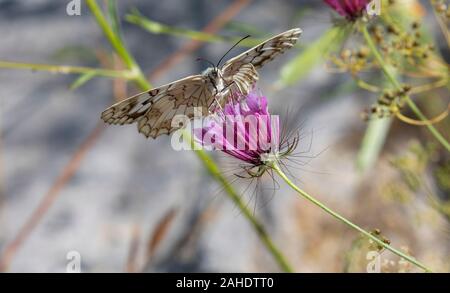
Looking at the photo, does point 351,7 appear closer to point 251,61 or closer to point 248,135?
point 251,61

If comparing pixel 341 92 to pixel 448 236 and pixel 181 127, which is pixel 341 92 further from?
pixel 181 127

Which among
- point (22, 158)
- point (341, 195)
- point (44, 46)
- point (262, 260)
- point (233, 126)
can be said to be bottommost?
point (233, 126)

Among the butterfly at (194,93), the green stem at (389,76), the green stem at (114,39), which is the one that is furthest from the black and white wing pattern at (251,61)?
the green stem at (114,39)

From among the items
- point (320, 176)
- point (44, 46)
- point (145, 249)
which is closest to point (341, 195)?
point (320, 176)

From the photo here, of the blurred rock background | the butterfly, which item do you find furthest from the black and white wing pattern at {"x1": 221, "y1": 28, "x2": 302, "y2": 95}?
the blurred rock background

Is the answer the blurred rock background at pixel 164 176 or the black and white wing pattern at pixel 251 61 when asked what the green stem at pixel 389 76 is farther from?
the blurred rock background at pixel 164 176

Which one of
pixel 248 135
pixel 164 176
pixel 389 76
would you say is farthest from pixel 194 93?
pixel 164 176
